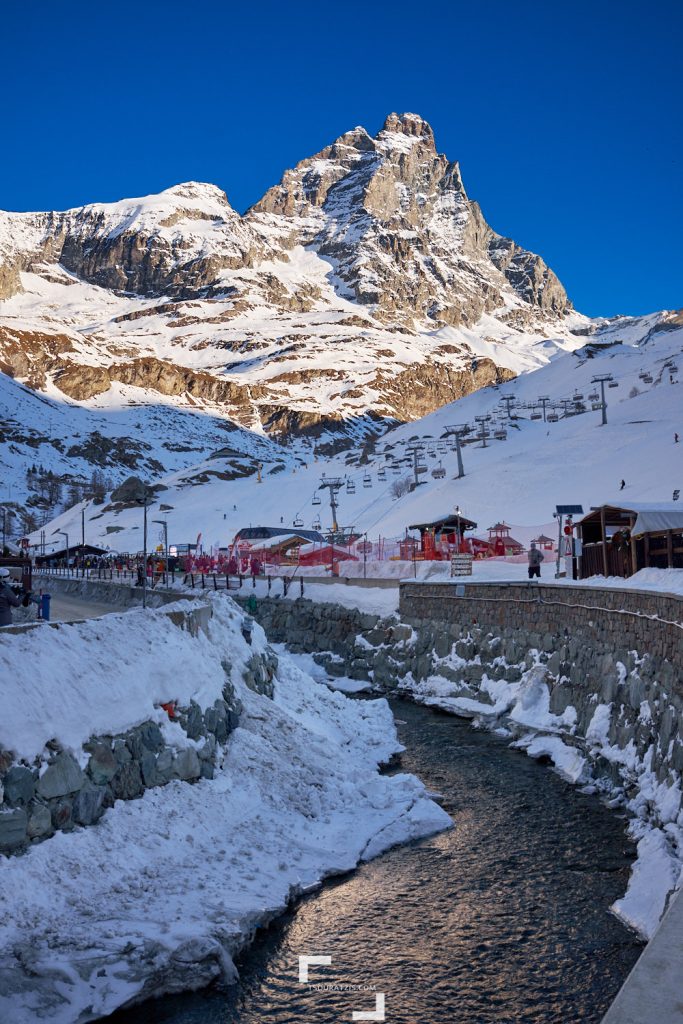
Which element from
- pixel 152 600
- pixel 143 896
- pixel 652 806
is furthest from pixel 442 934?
pixel 152 600

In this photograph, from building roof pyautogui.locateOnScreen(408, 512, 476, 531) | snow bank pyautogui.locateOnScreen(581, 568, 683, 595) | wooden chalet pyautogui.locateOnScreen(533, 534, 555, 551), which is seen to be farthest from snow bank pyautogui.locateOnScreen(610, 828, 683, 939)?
building roof pyautogui.locateOnScreen(408, 512, 476, 531)

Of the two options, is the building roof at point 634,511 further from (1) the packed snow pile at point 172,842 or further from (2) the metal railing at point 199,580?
(2) the metal railing at point 199,580

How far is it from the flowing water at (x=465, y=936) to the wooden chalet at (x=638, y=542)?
28.4 feet

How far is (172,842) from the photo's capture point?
11.8 meters

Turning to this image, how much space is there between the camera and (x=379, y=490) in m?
86.8

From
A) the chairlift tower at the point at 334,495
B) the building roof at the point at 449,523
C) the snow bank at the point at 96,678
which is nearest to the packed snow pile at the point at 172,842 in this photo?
the snow bank at the point at 96,678

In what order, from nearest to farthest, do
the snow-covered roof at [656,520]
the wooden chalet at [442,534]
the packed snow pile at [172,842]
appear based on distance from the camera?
the packed snow pile at [172,842]
the snow-covered roof at [656,520]
the wooden chalet at [442,534]

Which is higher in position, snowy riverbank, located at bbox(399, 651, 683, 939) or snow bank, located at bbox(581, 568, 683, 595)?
snow bank, located at bbox(581, 568, 683, 595)

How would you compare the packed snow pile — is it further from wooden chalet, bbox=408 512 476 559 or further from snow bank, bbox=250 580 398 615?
wooden chalet, bbox=408 512 476 559

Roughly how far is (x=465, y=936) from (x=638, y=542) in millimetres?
14846

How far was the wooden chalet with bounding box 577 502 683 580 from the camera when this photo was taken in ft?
73.1

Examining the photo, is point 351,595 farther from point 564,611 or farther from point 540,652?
point 564,611

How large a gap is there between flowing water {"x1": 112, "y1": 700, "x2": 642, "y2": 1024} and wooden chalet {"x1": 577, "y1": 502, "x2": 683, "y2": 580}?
28.4 ft

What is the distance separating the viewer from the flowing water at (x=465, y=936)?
30.7 feet
